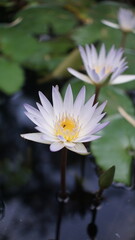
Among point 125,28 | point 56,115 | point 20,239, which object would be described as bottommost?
point 20,239

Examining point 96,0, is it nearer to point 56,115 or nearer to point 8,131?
point 8,131

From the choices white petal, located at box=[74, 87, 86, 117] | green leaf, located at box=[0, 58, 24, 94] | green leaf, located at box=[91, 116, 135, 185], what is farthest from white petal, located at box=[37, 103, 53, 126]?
green leaf, located at box=[0, 58, 24, 94]

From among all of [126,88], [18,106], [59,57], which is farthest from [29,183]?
[59,57]

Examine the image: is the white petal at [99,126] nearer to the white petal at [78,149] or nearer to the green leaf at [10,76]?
the white petal at [78,149]

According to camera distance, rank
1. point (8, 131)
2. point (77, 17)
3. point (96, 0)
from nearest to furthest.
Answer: point (8, 131)
point (77, 17)
point (96, 0)

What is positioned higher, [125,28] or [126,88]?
[125,28]

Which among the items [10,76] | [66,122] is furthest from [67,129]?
[10,76]

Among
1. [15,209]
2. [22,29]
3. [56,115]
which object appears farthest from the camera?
[22,29]

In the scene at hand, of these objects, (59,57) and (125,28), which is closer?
(125,28)
